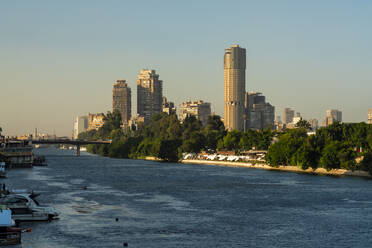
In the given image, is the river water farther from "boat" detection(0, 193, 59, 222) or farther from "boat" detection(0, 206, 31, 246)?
"boat" detection(0, 206, 31, 246)

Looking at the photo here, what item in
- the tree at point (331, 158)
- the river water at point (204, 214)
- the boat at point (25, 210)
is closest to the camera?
the river water at point (204, 214)

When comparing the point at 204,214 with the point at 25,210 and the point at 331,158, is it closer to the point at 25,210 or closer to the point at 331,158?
the point at 25,210

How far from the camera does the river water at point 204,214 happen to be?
7294 cm

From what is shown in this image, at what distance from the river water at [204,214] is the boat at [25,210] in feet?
5.03

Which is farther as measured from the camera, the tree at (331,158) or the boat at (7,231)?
the tree at (331,158)

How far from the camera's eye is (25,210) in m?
84.0

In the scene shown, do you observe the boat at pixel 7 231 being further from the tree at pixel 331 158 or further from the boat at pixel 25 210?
the tree at pixel 331 158

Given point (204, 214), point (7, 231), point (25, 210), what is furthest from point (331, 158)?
point (7, 231)

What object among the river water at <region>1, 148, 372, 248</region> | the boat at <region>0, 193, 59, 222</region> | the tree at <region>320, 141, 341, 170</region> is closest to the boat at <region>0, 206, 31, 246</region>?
the river water at <region>1, 148, 372, 248</region>

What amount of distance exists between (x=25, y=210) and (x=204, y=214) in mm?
25251

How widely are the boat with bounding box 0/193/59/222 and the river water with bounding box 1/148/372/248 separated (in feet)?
5.03

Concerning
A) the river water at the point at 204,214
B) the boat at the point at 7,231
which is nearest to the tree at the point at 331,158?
the river water at the point at 204,214

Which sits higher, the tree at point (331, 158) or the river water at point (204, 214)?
the tree at point (331, 158)

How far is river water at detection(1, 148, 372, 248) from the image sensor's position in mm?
72938
